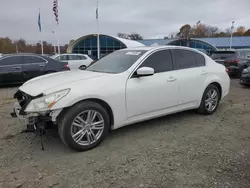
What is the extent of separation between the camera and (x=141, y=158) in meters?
3.08

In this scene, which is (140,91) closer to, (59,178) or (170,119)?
(170,119)

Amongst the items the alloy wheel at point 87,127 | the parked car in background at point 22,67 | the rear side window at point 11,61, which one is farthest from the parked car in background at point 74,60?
the alloy wheel at point 87,127

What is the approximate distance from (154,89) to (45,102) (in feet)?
6.03

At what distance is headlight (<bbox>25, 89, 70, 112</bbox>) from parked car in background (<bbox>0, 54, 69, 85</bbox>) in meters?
6.51

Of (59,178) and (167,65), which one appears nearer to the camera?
(59,178)

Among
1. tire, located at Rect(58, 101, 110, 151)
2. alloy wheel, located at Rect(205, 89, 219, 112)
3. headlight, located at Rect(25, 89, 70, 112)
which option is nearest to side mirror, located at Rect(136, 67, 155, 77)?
tire, located at Rect(58, 101, 110, 151)

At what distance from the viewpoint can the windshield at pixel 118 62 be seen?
3.94 metres

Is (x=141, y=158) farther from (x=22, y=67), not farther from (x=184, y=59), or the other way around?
(x=22, y=67)

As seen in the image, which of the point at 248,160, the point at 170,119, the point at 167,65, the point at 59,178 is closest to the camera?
the point at 59,178

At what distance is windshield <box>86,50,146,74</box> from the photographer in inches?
155

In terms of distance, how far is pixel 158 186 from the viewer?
2484 mm

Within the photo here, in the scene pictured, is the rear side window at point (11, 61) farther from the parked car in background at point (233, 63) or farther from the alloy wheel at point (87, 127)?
the parked car in background at point (233, 63)

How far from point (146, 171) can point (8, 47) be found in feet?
259

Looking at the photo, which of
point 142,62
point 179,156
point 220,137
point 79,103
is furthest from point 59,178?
point 220,137
